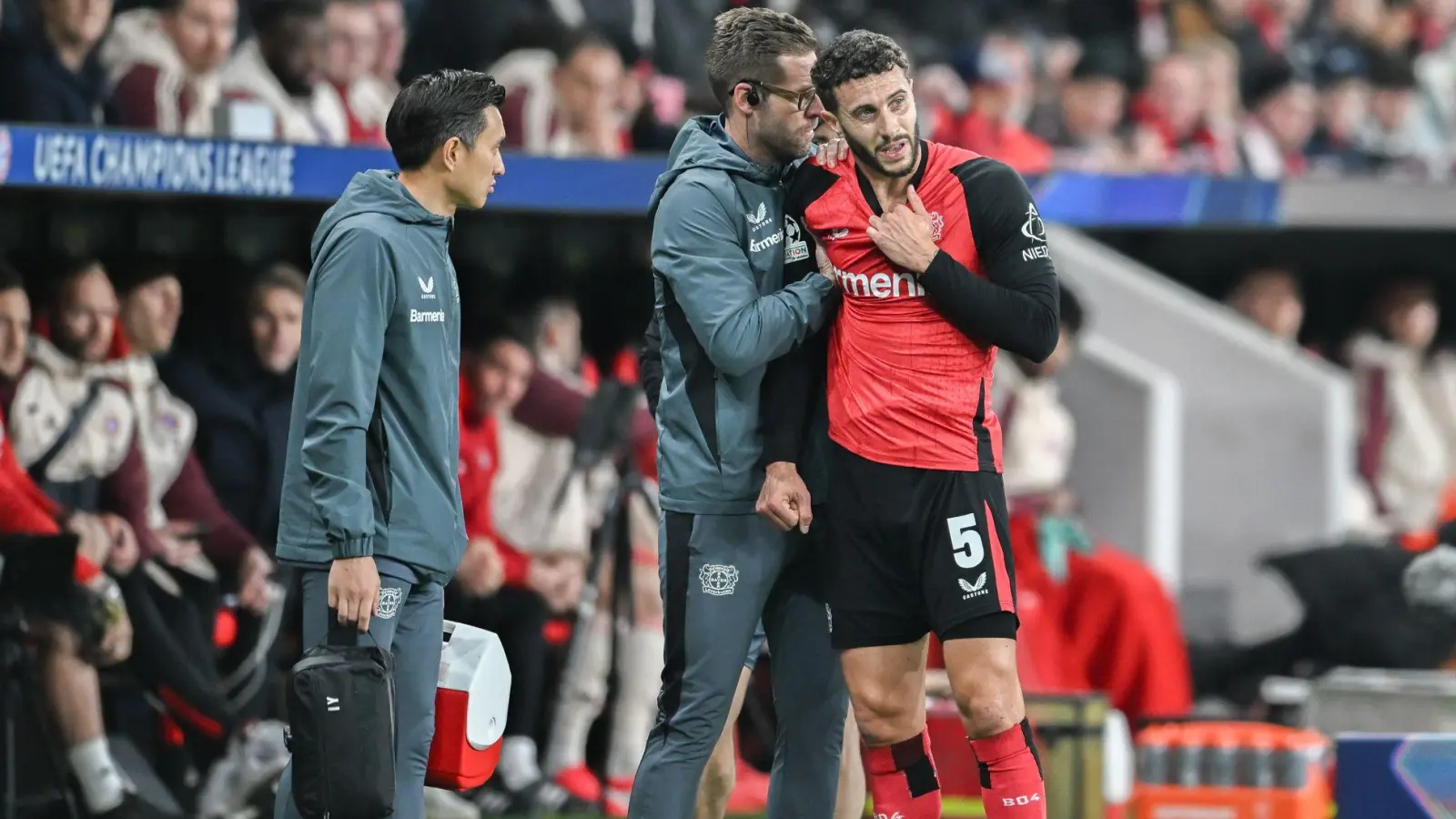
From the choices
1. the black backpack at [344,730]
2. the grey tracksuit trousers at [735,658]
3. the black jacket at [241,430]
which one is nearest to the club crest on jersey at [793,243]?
the grey tracksuit trousers at [735,658]

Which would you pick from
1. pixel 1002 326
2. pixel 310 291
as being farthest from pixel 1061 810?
pixel 310 291

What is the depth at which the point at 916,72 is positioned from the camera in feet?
35.8

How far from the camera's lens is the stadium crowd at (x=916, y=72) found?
7414 mm

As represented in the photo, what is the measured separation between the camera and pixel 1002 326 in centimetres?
461

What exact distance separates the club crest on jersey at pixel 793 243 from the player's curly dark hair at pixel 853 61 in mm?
308

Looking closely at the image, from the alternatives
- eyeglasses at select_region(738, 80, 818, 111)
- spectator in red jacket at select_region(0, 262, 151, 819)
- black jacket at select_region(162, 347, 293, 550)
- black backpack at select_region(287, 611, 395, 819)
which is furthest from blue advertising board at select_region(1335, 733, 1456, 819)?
black jacket at select_region(162, 347, 293, 550)

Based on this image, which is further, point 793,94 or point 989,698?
point 793,94

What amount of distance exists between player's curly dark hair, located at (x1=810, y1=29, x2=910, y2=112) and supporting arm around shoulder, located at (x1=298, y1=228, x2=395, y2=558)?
1.01 meters

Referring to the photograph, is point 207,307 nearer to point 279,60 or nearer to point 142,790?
point 279,60

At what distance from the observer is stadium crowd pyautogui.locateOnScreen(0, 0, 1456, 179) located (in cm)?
741

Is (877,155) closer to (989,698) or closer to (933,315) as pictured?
(933,315)

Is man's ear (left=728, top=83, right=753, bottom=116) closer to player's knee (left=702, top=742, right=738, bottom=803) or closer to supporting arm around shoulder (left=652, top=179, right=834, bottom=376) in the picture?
supporting arm around shoulder (left=652, top=179, right=834, bottom=376)

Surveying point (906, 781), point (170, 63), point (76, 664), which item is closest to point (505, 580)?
point (76, 664)

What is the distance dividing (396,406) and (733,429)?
0.77 m
